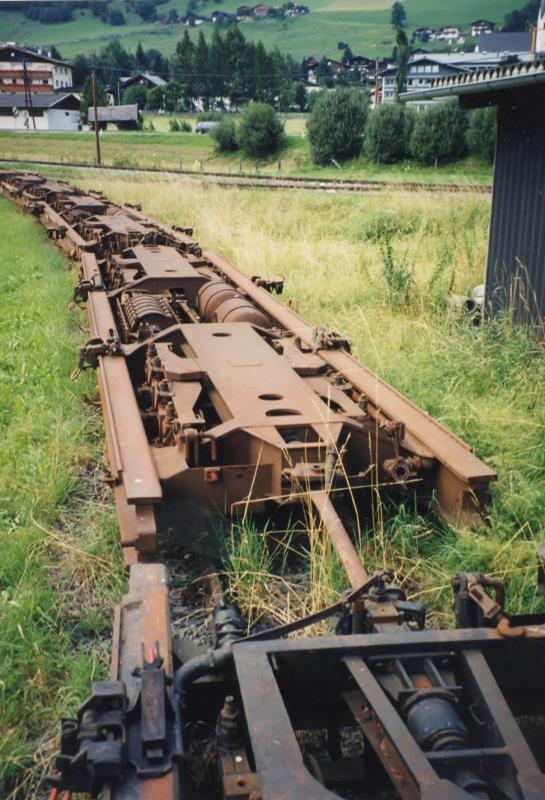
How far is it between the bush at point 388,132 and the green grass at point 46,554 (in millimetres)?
35174

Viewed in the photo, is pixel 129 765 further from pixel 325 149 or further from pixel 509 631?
pixel 325 149

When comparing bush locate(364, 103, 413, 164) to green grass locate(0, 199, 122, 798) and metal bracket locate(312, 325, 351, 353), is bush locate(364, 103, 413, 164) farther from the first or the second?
metal bracket locate(312, 325, 351, 353)

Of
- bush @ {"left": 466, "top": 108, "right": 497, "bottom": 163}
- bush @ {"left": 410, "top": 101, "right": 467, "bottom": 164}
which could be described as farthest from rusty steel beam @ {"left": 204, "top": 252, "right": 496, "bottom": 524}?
bush @ {"left": 466, "top": 108, "right": 497, "bottom": 163}

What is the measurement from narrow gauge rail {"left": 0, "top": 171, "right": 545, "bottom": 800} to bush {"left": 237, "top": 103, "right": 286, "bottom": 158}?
43460mm

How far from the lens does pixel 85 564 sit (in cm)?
371

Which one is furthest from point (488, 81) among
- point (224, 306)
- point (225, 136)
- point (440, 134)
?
point (225, 136)

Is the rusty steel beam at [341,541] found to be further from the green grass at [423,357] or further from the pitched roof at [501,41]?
the pitched roof at [501,41]

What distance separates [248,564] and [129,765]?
1611 millimetres

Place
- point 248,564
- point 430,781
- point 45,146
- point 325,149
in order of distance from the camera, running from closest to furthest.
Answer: point 430,781 < point 248,564 < point 325,149 < point 45,146

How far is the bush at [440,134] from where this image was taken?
123ft

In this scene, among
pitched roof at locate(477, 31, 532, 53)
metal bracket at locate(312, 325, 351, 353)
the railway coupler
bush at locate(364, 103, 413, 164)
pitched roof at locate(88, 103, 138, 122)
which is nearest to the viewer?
the railway coupler

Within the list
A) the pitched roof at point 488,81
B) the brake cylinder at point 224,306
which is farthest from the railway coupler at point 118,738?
the pitched roof at point 488,81

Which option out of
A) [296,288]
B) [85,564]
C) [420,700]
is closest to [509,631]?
[420,700]

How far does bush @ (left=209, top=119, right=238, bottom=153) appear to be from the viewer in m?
50.0
